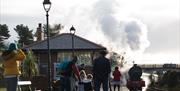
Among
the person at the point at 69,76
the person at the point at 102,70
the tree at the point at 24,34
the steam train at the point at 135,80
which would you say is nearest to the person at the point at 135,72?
the steam train at the point at 135,80

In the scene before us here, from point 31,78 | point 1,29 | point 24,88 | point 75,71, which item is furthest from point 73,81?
point 1,29

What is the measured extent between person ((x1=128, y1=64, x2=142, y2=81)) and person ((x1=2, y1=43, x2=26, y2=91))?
1491 cm

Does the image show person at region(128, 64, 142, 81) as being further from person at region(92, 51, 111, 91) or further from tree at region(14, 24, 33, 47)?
tree at region(14, 24, 33, 47)

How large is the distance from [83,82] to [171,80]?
56.4ft

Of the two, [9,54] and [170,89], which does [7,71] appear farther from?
[170,89]

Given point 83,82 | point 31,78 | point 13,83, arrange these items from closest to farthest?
point 13,83 → point 83,82 → point 31,78

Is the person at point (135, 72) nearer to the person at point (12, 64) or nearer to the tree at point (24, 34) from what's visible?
the person at point (12, 64)

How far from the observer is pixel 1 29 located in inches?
5871

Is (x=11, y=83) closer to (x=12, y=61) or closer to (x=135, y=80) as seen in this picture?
(x=12, y=61)

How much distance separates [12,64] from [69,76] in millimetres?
4303

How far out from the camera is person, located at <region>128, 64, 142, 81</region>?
33.9 meters

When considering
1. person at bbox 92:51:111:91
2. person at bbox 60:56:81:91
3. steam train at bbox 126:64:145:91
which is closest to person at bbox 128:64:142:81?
steam train at bbox 126:64:145:91

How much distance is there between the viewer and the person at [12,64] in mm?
19297

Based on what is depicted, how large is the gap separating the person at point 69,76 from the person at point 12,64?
403 centimetres
